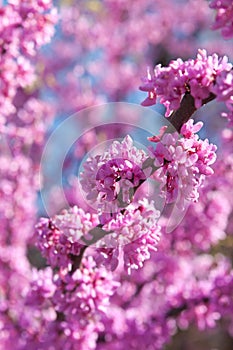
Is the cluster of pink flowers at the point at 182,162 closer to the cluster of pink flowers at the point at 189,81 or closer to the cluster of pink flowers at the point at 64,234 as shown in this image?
the cluster of pink flowers at the point at 189,81

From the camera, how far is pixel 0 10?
3.66 m

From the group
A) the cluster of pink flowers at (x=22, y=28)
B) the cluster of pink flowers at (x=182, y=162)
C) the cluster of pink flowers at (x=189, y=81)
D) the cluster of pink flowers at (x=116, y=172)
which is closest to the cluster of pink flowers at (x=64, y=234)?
the cluster of pink flowers at (x=116, y=172)

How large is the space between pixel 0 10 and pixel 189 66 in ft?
6.07

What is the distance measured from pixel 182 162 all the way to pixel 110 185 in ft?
0.99

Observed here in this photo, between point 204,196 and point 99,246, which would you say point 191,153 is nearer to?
point 99,246

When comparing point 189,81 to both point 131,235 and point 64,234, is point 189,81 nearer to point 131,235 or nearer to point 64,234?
point 131,235

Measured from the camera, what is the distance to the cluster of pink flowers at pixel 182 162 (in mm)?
2160

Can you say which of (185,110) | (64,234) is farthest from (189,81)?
(64,234)

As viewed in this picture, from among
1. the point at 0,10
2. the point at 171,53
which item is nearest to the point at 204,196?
the point at 0,10

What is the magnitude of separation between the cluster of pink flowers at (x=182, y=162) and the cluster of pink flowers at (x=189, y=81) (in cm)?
13

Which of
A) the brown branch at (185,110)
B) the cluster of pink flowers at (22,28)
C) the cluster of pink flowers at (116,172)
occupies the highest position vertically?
the cluster of pink flowers at (22,28)

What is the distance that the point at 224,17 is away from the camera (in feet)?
8.01

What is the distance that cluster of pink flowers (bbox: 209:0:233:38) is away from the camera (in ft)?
7.86

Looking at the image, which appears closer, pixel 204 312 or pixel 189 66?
pixel 189 66
